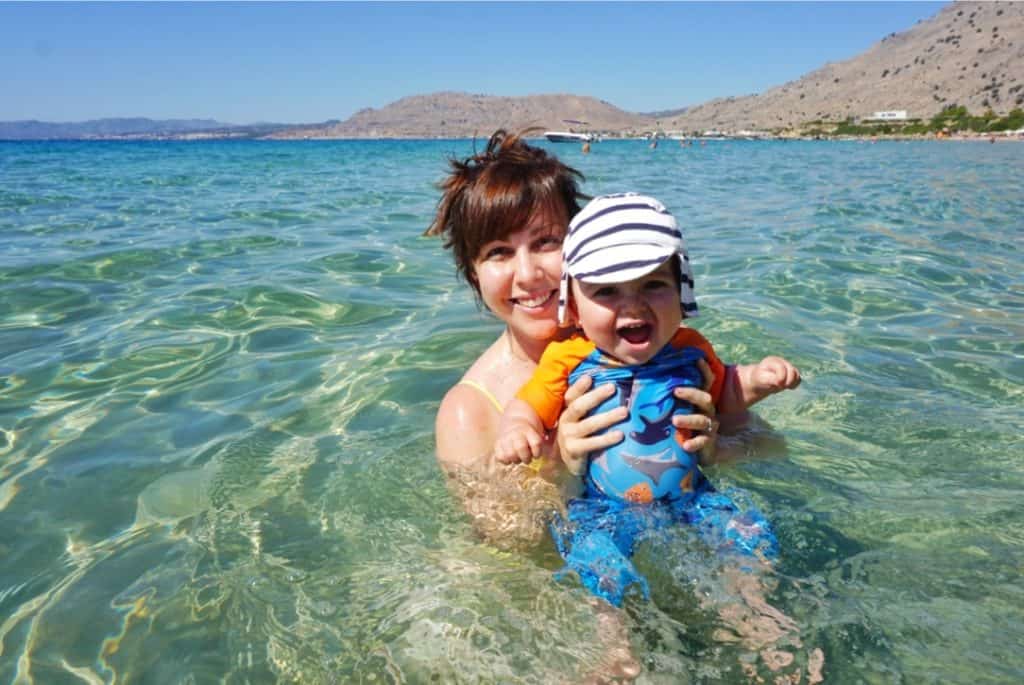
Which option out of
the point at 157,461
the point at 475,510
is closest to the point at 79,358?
the point at 157,461

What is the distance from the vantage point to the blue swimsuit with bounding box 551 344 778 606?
2367 mm

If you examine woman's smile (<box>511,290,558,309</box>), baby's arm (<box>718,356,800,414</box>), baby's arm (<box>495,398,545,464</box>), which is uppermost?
woman's smile (<box>511,290,558,309</box>)

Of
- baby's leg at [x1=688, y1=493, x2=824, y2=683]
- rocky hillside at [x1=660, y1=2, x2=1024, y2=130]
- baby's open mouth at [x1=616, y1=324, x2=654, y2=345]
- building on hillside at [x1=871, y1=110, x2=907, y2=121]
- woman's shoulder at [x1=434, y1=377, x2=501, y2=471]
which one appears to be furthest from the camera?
rocky hillside at [x1=660, y1=2, x2=1024, y2=130]

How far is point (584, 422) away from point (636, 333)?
0.35m

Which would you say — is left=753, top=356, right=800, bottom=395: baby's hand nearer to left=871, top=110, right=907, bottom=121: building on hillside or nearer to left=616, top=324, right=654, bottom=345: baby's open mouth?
left=616, top=324, right=654, bottom=345: baby's open mouth

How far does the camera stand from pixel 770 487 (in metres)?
3.36

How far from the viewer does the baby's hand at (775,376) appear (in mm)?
2273

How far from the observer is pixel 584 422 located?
2.38m

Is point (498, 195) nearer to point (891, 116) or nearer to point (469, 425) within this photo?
point (469, 425)

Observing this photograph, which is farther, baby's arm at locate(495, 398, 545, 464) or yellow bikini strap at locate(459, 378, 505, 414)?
yellow bikini strap at locate(459, 378, 505, 414)

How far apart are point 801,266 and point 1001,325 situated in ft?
8.20

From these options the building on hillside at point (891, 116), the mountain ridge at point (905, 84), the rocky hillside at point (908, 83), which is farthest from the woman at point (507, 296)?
the building on hillside at point (891, 116)

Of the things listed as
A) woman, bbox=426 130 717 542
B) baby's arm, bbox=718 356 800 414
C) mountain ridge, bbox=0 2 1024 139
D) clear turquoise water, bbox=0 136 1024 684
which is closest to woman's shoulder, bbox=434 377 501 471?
woman, bbox=426 130 717 542

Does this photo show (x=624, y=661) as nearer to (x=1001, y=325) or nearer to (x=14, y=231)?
(x=1001, y=325)
